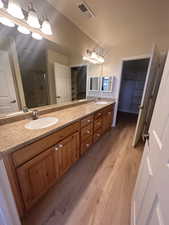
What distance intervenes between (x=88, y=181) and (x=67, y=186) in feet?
0.99

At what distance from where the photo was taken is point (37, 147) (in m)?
0.91

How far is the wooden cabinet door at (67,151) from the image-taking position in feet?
3.96

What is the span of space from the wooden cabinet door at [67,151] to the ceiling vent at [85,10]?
1802 mm

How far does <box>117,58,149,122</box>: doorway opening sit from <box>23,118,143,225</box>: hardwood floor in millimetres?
2617

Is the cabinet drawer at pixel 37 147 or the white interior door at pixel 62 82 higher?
the white interior door at pixel 62 82

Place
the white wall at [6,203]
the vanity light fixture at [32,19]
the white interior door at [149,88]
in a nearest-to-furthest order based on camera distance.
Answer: the white wall at [6,203], the vanity light fixture at [32,19], the white interior door at [149,88]

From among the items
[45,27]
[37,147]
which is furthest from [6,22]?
[37,147]

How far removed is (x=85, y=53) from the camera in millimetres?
2273

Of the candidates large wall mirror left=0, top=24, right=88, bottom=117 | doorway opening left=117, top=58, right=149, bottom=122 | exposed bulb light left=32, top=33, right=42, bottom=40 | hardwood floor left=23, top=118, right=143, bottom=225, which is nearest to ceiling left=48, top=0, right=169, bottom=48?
exposed bulb light left=32, top=33, right=42, bottom=40

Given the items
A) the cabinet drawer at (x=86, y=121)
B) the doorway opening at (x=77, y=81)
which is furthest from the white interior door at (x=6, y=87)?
the doorway opening at (x=77, y=81)

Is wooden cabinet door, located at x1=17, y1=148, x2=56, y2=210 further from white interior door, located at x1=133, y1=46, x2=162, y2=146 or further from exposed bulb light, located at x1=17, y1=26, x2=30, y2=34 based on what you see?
white interior door, located at x1=133, y1=46, x2=162, y2=146

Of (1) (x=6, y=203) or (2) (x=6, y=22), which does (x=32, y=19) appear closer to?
(2) (x=6, y=22)

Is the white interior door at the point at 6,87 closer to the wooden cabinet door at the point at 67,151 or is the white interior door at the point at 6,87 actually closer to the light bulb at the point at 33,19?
the light bulb at the point at 33,19

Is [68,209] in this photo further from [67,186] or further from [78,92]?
[78,92]
